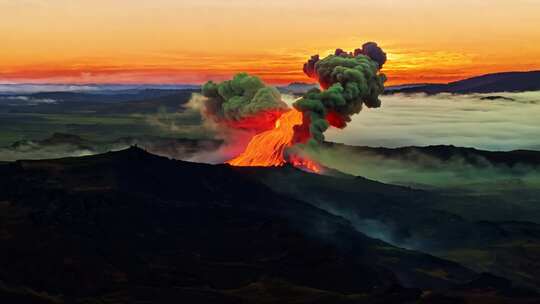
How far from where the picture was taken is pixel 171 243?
11831cm

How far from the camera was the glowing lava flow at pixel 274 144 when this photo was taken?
182250mm

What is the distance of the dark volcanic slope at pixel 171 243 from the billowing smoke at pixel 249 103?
28180 millimetres

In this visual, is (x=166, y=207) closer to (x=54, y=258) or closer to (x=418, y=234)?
(x=54, y=258)

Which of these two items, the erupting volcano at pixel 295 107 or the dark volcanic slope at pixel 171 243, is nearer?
the dark volcanic slope at pixel 171 243

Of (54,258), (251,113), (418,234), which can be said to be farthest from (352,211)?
(54,258)

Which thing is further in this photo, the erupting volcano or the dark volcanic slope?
the erupting volcano

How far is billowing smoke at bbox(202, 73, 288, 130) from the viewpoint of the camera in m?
180

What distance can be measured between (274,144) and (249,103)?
1258 cm

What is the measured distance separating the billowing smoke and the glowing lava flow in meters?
2.03

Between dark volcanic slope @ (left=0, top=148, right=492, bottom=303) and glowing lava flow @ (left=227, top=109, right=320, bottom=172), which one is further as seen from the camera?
glowing lava flow @ (left=227, top=109, right=320, bottom=172)

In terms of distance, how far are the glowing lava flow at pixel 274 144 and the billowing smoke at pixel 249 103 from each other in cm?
203

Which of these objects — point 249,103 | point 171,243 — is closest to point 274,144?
point 249,103

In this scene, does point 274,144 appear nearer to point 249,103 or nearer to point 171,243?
point 249,103

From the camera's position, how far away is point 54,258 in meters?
102
